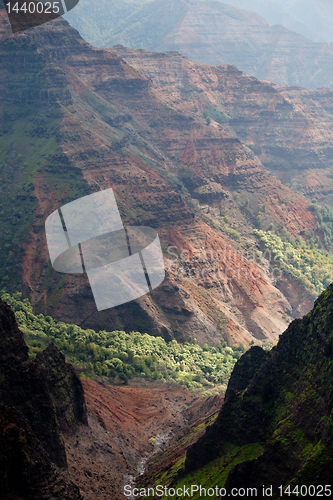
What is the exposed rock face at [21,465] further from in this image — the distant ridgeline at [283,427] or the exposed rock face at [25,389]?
the distant ridgeline at [283,427]

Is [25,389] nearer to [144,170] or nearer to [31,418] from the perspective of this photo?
[31,418]

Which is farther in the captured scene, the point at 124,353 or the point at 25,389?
the point at 124,353

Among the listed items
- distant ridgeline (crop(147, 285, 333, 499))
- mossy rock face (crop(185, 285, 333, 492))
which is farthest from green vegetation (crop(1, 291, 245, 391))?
mossy rock face (crop(185, 285, 333, 492))

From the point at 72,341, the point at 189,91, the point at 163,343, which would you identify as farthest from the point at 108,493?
the point at 189,91

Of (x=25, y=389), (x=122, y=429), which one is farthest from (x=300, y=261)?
(x=25, y=389)

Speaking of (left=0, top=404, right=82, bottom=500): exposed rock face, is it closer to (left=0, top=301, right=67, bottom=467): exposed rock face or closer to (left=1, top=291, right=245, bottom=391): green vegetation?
(left=0, top=301, right=67, bottom=467): exposed rock face

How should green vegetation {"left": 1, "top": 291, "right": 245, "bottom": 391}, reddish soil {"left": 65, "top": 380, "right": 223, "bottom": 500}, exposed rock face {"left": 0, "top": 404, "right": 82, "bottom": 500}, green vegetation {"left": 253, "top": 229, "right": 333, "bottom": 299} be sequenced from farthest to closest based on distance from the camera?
green vegetation {"left": 253, "top": 229, "right": 333, "bottom": 299} < green vegetation {"left": 1, "top": 291, "right": 245, "bottom": 391} < reddish soil {"left": 65, "top": 380, "right": 223, "bottom": 500} < exposed rock face {"left": 0, "top": 404, "right": 82, "bottom": 500}

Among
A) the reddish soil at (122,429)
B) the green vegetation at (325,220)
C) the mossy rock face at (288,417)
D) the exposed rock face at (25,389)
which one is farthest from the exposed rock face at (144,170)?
the mossy rock face at (288,417)
